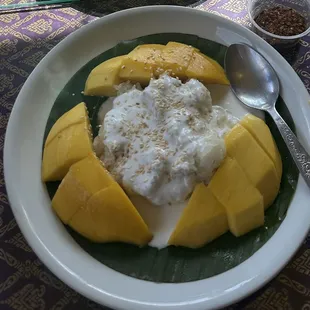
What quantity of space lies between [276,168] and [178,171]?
0.25 meters

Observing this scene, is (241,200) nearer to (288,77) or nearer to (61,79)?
(288,77)

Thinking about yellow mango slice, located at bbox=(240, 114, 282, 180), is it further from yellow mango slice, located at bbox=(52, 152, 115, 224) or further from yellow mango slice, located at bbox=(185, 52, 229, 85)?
yellow mango slice, located at bbox=(52, 152, 115, 224)

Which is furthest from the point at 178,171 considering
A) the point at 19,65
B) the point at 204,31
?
the point at 19,65

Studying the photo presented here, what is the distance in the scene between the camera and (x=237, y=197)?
3.31 ft

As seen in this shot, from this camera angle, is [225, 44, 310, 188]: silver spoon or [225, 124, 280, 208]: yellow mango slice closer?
[225, 124, 280, 208]: yellow mango slice

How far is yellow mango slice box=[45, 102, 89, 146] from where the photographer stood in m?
1.14

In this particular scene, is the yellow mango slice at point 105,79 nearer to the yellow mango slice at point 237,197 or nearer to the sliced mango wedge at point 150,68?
the sliced mango wedge at point 150,68

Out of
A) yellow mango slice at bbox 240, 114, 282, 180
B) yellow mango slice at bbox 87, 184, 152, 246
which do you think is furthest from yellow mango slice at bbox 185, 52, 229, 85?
yellow mango slice at bbox 87, 184, 152, 246

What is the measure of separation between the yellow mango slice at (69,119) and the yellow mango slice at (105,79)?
0.07 metres

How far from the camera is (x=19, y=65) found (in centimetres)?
143

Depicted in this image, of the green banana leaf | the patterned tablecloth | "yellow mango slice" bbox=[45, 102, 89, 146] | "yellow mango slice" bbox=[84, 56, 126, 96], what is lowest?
the patterned tablecloth

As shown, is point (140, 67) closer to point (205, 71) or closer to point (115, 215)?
point (205, 71)

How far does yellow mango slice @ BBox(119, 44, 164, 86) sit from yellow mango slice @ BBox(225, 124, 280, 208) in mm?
291

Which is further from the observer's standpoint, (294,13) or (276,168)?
(294,13)
